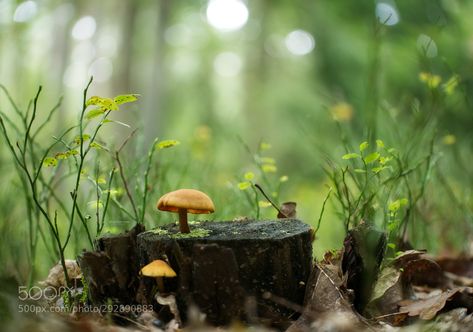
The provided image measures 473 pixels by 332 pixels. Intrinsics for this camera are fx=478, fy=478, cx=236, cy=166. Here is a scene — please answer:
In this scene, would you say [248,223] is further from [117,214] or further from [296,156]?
[296,156]

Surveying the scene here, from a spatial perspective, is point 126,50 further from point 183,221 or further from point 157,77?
point 183,221

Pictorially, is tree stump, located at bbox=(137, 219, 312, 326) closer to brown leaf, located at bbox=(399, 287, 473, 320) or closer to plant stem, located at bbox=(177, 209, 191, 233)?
plant stem, located at bbox=(177, 209, 191, 233)

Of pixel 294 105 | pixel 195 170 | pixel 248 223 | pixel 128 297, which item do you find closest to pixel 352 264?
pixel 248 223

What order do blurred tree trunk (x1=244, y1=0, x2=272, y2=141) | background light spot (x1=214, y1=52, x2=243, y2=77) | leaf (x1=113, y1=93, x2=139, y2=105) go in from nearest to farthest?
leaf (x1=113, y1=93, x2=139, y2=105) < blurred tree trunk (x1=244, y1=0, x2=272, y2=141) < background light spot (x1=214, y1=52, x2=243, y2=77)

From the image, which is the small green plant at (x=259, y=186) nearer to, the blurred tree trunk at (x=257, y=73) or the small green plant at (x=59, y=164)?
the small green plant at (x=59, y=164)

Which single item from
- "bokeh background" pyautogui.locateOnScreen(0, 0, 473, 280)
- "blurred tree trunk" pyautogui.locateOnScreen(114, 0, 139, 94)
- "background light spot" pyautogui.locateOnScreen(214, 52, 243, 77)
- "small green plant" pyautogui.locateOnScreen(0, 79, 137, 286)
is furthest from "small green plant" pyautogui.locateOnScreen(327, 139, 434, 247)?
"background light spot" pyautogui.locateOnScreen(214, 52, 243, 77)
